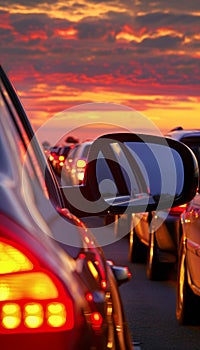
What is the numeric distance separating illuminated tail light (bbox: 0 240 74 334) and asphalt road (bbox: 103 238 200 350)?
6811 millimetres

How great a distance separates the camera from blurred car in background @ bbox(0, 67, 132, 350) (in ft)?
7.04

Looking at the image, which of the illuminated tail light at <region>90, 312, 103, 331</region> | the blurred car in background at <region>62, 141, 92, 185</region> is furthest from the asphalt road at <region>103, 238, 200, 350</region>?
the blurred car in background at <region>62, 141, 92, 185</region>

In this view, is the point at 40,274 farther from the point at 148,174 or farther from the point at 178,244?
the point at 178,244

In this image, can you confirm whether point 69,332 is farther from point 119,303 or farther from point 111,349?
point 119,303

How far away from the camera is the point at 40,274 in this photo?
218cm

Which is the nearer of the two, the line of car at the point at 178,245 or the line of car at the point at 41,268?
the line of car at the point at 41,268

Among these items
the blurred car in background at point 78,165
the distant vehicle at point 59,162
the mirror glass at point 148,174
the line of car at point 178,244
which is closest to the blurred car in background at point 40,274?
the mirror glass at point 148,174

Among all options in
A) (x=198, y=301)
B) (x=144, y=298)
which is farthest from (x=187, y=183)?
(x=144, y=298)

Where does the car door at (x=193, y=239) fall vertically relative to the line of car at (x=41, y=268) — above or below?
below

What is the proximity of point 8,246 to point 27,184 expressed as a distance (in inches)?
13.2

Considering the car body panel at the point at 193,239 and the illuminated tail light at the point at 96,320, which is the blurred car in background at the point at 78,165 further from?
the illuminated tail light at the point at 96,320

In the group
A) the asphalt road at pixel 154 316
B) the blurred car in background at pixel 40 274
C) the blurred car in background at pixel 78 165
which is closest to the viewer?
the blurred car in background at pixel 40 274

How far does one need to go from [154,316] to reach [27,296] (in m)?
8.56

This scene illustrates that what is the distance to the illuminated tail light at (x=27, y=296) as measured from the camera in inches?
84.6
